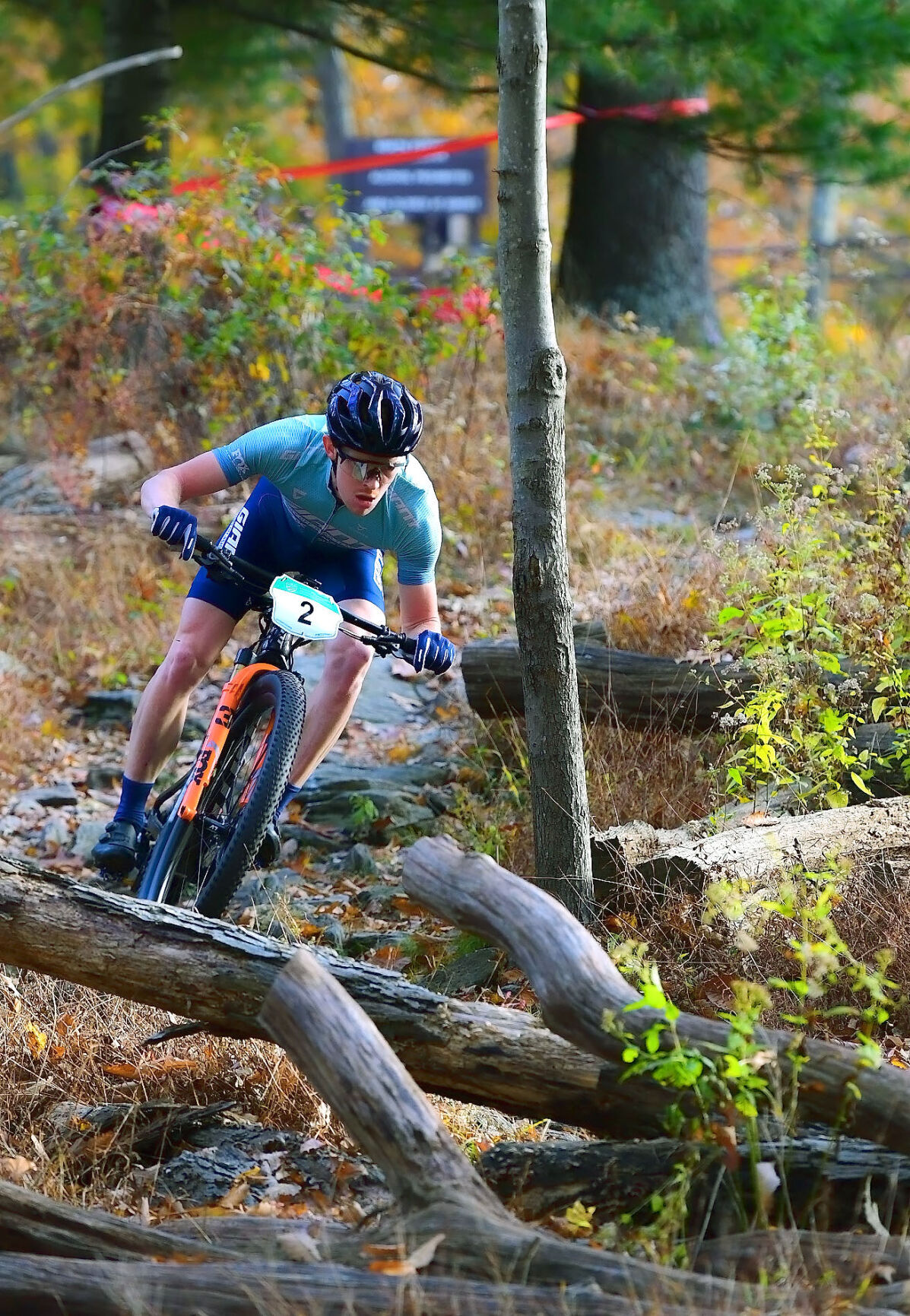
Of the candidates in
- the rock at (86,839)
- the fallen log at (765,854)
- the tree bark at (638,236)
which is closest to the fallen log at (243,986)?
the fallen log at (765,854)

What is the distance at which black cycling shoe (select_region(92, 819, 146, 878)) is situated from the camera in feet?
17.3

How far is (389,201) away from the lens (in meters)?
16.0

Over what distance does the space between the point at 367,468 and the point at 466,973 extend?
1.62 metres

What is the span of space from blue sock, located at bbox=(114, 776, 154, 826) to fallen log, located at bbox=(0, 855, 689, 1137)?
170 cm

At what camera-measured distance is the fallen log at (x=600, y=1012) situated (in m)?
2.74

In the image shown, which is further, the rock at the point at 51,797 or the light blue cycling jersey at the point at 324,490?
the rock at the point at 51,797

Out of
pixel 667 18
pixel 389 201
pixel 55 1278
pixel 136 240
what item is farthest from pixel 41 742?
pixel 389 201

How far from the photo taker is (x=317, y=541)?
5.07m

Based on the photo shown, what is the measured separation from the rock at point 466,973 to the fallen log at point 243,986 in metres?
1.00

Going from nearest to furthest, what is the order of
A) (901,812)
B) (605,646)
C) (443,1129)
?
(443,1129) < (901,812) < (605,646)

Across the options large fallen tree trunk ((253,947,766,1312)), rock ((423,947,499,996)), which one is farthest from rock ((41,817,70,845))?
large fallen tree trunk ((253,947,766,1312))

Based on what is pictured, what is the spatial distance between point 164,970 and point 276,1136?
535mm

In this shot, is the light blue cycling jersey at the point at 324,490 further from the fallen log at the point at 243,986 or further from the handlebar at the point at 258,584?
the fallen log at the point at 243,986

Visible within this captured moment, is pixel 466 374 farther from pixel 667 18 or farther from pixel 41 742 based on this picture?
pixel 41 742
